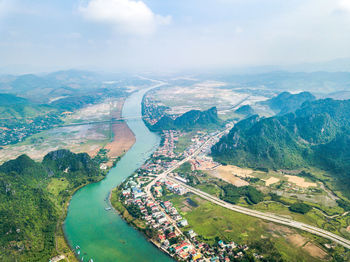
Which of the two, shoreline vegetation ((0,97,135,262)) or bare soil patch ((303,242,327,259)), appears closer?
bare soil patch ((303,242,327,259))

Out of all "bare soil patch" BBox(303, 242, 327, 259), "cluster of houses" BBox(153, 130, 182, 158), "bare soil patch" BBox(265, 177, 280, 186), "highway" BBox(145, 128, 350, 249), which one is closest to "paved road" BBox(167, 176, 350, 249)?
"highway" BBox(145, 128, 350, 249)

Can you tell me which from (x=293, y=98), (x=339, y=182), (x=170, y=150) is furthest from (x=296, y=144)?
(x=293, y=98)

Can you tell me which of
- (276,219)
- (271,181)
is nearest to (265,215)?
(276,219)

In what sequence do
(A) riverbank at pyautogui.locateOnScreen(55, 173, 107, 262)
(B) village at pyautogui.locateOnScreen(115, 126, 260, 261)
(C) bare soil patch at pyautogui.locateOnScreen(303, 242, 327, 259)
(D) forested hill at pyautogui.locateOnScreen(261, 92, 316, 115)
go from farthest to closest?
(D) forested hill at pyautogui.locateOnScreen(261, 92, 316, 115) → (A) riverbank at pyautogui.locateOnScreen(55, 173, 107, 262) → (B) village at pyautogui.locateOnScreen(115, 126, 260, 261) → (C) bare soil patch at pyautogui.locateOnScreen(303, 242, 327, 259)

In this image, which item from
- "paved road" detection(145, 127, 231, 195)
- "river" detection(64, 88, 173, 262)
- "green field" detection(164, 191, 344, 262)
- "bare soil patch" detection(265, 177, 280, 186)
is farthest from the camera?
"bare soil patch" detection(265, 177, 280, 186)

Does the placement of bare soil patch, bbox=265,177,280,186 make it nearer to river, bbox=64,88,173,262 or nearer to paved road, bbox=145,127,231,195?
paved road, bbox=145,127,231,195

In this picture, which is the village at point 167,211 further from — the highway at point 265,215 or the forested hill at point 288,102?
the forested hill at point 288,102

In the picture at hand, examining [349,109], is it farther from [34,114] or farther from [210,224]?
[34,114]
